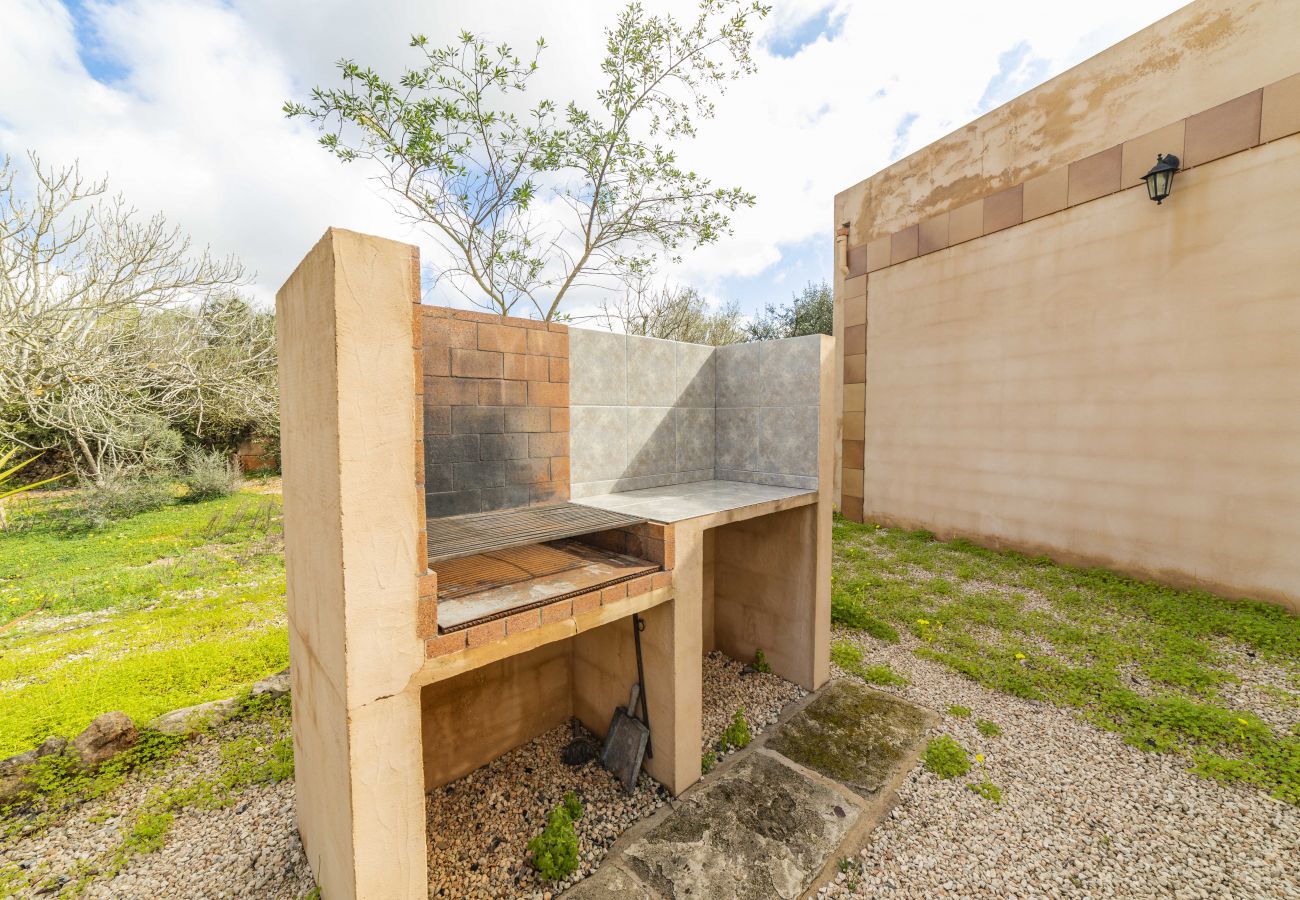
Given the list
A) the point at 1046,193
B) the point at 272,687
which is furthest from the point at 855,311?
the point at 272,687

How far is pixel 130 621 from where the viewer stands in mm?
5027

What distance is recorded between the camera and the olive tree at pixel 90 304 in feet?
22.2

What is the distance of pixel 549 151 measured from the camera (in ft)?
25.1

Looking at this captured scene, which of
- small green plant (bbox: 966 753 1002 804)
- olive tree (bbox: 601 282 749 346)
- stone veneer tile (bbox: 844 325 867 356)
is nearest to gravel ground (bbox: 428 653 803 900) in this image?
small green plant (bbox: 966 753 1002 804)

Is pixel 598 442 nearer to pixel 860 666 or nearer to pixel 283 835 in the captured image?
pixel 283 835

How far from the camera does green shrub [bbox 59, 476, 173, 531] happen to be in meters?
8.78

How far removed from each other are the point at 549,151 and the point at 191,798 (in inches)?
328

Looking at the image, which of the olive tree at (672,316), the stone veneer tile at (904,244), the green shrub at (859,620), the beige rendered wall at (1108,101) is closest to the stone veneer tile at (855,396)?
the stone veneer tile at (904,244)

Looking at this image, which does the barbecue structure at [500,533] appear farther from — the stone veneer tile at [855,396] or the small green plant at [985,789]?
the stone veneer tile at [855,396]

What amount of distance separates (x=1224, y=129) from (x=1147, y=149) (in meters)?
0.59

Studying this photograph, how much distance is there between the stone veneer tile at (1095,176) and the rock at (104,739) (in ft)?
33.9

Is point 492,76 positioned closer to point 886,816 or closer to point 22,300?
point 22,300

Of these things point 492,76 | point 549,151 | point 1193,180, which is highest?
point 492,76

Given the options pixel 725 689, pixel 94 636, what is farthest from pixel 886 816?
pixel 94 636
